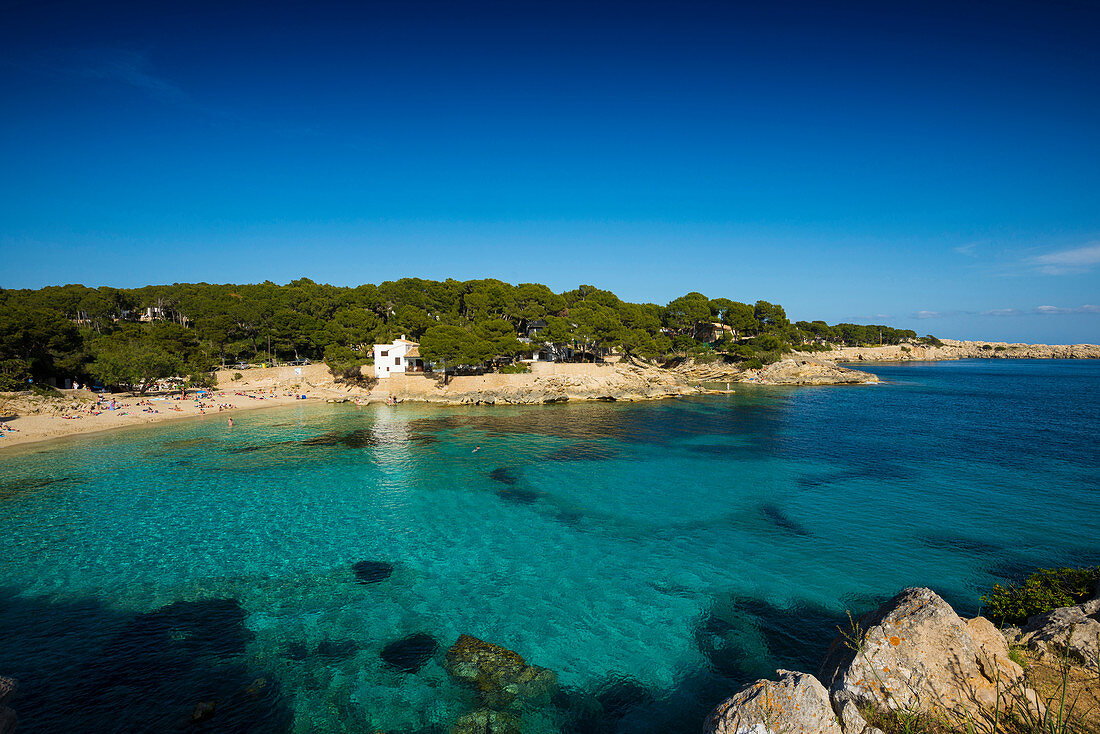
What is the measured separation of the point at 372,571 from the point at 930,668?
15.0 metres

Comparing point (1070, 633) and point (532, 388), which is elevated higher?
point (1070, 633)

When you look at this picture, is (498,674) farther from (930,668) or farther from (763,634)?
(930,668)

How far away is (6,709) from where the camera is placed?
6098 mm

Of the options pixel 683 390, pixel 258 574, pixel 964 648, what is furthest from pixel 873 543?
pixel 683 390

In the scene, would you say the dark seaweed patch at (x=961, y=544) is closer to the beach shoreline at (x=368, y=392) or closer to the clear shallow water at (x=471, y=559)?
the clear shallow water at (x=471, y=559)

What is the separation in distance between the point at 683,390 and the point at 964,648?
186 feet

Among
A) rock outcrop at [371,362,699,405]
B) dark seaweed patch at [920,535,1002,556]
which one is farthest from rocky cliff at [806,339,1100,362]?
dark seaweed patch at [920,535,1002,556]

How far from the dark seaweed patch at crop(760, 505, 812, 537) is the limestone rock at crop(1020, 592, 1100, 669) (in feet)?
36.4

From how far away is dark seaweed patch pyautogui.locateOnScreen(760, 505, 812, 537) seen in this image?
61.8 ft

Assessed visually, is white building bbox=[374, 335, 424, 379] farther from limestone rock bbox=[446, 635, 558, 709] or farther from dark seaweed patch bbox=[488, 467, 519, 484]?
limestone rock bbox=[446, 635, 558, 709]

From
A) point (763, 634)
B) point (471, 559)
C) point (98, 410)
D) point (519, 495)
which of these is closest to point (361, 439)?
point (519, 495)

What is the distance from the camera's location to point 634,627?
12.7 m

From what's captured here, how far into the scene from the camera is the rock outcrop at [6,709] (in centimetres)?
598

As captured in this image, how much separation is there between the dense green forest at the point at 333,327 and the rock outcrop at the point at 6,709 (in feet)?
164
